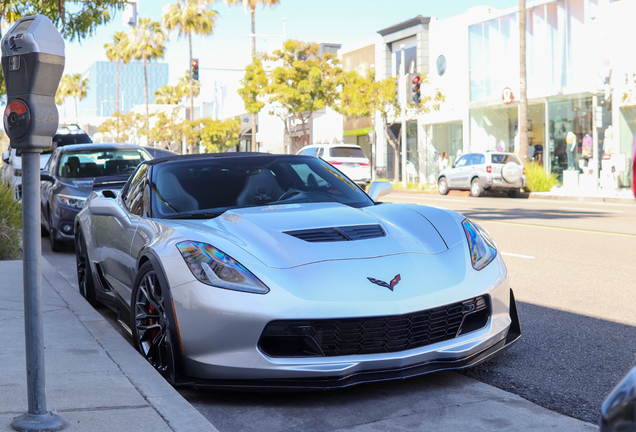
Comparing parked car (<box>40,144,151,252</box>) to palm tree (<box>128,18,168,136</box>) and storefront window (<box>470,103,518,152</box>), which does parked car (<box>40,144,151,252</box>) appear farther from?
palm tree (<box>128,18,168,136</box>)

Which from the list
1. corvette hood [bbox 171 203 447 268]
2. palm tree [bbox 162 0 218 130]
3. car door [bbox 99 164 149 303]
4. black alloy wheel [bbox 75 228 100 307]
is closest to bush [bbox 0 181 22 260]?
black alloy wheel [bbox 75 228 100 307]

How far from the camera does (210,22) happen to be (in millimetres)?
55875

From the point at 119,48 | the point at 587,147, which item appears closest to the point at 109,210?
the point at 587,147

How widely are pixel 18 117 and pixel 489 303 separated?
2544mm

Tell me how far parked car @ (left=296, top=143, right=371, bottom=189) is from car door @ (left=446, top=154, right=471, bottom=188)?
316 cm

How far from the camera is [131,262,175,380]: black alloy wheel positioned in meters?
3.97

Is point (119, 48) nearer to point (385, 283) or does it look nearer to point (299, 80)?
point (299, 80)

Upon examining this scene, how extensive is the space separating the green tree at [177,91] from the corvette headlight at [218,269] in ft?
244

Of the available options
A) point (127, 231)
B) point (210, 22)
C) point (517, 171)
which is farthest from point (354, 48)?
point (127, 231)

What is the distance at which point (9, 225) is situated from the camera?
9.34 metres

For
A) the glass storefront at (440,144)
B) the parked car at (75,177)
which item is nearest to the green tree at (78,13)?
the parked car at (75,177)

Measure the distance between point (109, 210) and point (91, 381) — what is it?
85.0 inches

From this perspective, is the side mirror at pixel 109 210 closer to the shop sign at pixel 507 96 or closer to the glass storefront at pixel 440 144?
the shop sign at pixel 507 96

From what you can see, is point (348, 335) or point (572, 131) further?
point (572, 131)
